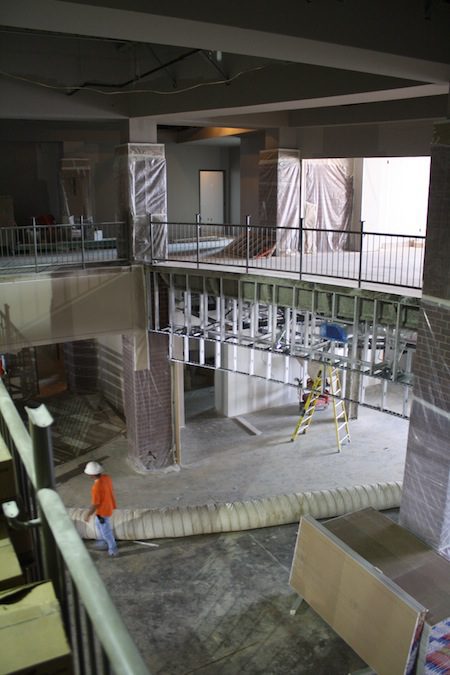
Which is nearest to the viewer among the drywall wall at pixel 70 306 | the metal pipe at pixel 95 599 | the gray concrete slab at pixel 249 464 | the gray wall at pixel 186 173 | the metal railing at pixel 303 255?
the metal pipe at pixel 95 599

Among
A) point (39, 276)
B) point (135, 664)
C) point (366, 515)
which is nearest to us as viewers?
point (135, 664)

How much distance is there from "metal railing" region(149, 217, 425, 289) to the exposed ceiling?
210cm

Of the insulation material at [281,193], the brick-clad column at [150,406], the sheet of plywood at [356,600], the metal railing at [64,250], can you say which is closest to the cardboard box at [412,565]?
the sheet of plywood at [356,600]

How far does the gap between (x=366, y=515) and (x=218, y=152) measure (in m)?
15.8

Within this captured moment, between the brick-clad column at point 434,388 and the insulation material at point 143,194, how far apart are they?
5.89m

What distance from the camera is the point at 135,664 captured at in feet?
4.65

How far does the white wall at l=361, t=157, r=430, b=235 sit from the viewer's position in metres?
15.7

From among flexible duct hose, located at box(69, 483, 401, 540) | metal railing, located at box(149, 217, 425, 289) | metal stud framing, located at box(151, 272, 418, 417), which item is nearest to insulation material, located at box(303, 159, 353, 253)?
metal railing, located at box(149, 217, 425, 289)

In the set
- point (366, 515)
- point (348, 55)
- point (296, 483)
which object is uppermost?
point (348, 55)

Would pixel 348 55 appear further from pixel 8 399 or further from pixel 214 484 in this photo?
pixel 214 484

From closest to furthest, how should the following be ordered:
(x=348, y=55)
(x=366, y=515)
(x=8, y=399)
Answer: (x=8, y=399) → (x=348, y=55) → (x=366, y=515)

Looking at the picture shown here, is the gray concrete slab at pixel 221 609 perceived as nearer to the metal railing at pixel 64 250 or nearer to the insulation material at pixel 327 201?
the metal railing at pixel 64 250

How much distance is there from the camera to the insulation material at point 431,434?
24.2ft

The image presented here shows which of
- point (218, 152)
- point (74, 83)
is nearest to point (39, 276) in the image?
point (74, 83)
